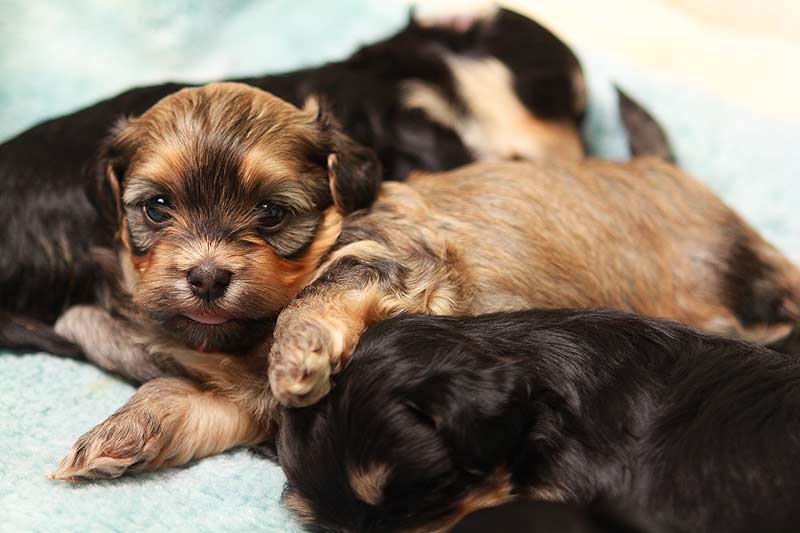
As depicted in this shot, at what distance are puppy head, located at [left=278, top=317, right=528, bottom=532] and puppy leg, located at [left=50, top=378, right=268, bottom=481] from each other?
15.6 inches

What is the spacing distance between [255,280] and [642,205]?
1.14 m

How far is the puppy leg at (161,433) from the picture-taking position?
186cm

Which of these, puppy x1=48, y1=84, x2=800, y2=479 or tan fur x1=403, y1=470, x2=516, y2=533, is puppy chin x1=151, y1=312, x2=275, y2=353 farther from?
tan fur x1=403, y1=470, x2=516, y2=533

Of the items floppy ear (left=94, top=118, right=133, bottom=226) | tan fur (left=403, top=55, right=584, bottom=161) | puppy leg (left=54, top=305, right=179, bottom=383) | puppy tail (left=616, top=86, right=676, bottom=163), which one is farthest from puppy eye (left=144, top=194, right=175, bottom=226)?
puppy tail (left=616, top=86, right=676, bottom=163)

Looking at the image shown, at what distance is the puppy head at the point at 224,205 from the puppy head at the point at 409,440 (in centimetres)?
38

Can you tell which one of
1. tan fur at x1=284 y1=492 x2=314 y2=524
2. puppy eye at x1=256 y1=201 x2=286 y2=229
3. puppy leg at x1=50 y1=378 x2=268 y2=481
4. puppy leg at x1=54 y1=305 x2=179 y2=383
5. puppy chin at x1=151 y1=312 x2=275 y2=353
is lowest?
puppy leg at x1=54 y1=305 x2=179 y2=383

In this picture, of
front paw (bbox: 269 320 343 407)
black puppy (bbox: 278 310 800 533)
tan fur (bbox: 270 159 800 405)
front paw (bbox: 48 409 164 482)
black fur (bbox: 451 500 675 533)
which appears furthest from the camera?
tan fur (bbox: 270 159 800 405)

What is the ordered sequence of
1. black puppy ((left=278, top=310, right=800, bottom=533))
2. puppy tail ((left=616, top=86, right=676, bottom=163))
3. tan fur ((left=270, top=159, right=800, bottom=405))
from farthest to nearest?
puppy tail ((left=616, top=86, right=676, bottom=163)) → tan fur ((left=270, top=159, right=800, bottom=405)) → black puppy ((left=278, top=310, right=800, bottom=533))

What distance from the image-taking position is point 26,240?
95.7 inches

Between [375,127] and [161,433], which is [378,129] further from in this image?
[161,433]

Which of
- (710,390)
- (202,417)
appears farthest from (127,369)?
(710,390)

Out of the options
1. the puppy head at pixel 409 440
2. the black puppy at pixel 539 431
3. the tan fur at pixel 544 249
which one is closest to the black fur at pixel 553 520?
the black puppy at pixel 539 431

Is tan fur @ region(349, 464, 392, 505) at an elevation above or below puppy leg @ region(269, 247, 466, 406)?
below

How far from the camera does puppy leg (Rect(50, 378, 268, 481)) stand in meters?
1.86
